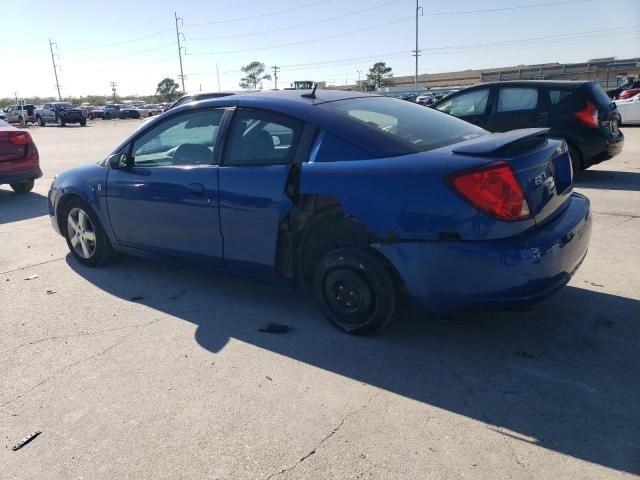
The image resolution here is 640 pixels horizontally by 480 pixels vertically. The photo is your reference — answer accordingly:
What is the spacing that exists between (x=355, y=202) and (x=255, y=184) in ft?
2.60

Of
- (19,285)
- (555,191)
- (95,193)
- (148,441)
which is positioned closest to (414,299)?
(555,191)

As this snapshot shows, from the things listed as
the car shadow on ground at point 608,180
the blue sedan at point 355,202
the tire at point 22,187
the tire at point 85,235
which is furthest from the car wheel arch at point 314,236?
the tire at point 22,187

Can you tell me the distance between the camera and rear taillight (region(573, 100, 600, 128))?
8.09 meters

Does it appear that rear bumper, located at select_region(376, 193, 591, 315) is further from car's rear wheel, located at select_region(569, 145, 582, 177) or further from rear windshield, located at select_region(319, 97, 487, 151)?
car's rear wheel, located at select_region(569, 145, 582, 177)

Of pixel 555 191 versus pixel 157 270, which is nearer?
pixel 555 191

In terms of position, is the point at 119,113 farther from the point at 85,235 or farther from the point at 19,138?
the point at 85,235

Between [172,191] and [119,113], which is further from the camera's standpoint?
[119,113]

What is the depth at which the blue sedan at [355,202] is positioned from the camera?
2.85 metres

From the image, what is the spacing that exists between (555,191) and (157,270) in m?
3.54

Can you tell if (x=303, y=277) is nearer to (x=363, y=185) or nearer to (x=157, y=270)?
(x=363, y=185)

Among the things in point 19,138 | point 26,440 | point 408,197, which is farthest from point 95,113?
point 408,197

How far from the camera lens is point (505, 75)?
65.5m

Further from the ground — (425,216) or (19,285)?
(425,216)

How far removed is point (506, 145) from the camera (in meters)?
2.96
